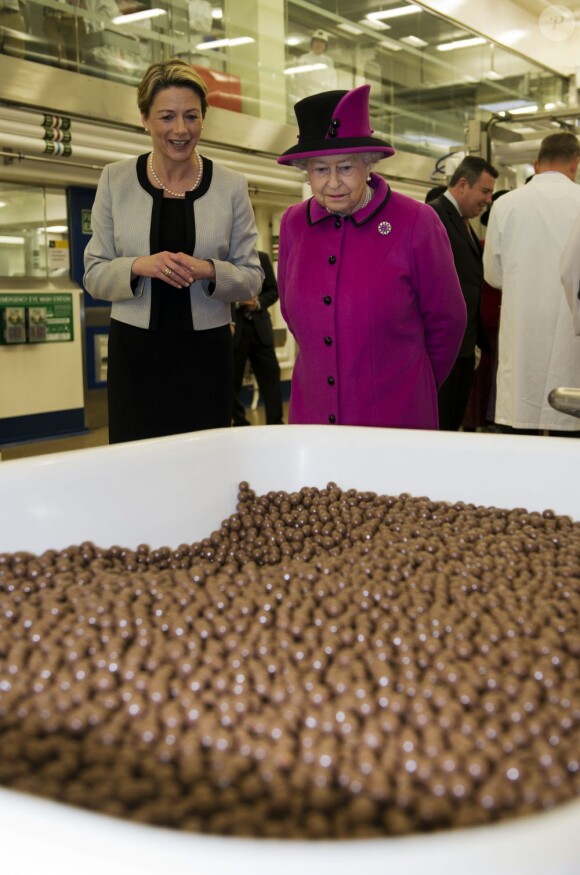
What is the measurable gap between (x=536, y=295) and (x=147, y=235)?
1912 mm

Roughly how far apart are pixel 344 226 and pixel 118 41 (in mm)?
4009

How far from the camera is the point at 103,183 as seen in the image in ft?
7.30

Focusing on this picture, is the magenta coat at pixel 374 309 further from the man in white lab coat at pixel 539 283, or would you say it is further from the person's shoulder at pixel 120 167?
the man in white lab coat at pixel 539 283

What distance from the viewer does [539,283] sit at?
3.61 meters

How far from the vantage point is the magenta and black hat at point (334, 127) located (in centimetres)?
194

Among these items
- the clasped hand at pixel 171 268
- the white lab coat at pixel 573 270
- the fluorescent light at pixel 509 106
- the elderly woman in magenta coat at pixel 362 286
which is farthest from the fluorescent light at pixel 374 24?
the clasped hand at pixel 171 268

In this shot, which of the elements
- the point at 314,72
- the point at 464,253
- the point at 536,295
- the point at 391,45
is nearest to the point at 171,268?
the point at 536,295

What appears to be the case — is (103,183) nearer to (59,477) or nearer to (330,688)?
(59,477)

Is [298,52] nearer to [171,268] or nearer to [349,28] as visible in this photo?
[349,28]

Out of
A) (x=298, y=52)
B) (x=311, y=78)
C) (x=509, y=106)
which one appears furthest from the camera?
(x=509, y=106)

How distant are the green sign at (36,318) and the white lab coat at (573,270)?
3.37m

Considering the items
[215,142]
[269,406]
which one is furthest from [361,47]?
[269,406]

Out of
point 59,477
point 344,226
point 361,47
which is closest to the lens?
point 59,477

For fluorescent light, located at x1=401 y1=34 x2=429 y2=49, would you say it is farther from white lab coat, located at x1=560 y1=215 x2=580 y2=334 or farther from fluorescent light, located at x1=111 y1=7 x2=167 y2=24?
white lab coat, located at x1=560 y1=215 x2=580 y2=334
